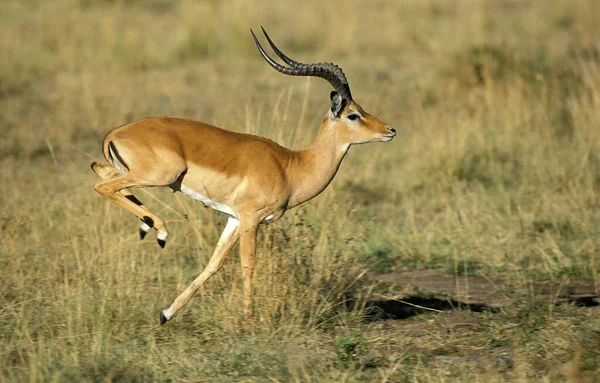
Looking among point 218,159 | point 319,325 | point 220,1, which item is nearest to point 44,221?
point 218,159

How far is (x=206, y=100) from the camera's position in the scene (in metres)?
12.7

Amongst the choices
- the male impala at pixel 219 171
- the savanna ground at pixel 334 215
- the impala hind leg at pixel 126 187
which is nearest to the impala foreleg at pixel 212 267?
the male impala at pixel 219 171

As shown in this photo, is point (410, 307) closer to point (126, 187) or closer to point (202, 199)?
point (202, 199)

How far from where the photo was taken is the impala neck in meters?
6.36

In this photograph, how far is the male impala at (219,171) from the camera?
5879 millimetres

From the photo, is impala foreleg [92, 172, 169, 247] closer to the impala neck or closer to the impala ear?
the impala neck

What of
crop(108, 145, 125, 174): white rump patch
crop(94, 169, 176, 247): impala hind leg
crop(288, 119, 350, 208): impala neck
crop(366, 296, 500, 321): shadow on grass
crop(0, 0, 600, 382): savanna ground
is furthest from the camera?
crop(366, 296, 500, 321): shadow on grass

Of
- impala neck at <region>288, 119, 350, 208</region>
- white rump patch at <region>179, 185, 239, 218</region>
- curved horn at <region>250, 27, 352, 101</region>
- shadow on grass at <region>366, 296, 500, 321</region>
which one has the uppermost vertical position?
curved horn at <region>250, 27, 352, 101</region>

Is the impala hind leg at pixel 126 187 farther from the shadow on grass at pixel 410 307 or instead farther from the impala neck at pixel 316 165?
the shadow on grass at pixel 410 307

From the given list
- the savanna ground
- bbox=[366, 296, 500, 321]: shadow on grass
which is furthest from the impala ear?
bbox=[366, 296, 500, 321]: shadow on grass

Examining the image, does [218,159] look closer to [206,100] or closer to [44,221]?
[44,221]

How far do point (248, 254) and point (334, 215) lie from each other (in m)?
1.09

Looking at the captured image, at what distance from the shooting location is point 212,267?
611 cm

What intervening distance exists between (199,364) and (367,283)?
6.78 feet
